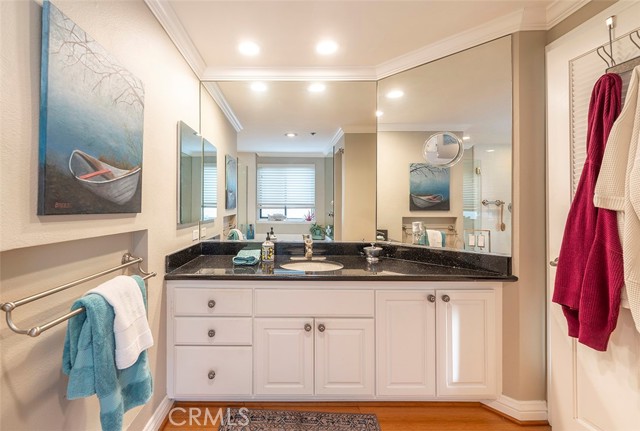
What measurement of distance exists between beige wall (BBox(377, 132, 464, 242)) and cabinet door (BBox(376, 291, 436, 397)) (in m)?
0.65

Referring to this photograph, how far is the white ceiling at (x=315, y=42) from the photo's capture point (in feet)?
5.33

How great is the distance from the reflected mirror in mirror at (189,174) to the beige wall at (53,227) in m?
0.20

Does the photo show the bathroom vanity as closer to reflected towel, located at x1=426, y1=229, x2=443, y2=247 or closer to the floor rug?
the floor rug

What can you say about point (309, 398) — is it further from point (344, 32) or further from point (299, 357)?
point (344, 32)

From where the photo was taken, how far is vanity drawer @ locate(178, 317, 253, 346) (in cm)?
174

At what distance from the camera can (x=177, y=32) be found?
1.75 meters

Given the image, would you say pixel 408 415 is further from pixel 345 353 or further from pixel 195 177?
pixel 195 177

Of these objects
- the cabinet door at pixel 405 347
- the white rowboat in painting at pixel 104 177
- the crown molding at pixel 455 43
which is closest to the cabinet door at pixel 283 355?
the cabinet door at pixel 405 347

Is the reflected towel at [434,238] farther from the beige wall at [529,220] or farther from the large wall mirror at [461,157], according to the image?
the beige wall at [529,220]

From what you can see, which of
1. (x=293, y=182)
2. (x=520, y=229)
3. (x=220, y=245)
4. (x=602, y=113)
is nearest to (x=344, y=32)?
(x=293, y=182)

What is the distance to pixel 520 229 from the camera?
172 cm

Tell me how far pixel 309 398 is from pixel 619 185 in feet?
6.23

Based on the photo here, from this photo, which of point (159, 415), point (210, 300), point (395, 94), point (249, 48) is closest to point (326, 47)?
point (249, 48)

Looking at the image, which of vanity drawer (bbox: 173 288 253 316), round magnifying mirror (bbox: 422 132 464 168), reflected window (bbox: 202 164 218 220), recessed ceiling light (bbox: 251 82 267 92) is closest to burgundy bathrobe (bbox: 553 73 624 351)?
round magnifying mirror (bbox: 422 132 464 168)
